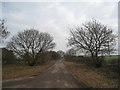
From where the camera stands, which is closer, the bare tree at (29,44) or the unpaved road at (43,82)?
the unpaved road at (43,82)

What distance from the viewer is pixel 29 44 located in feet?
113

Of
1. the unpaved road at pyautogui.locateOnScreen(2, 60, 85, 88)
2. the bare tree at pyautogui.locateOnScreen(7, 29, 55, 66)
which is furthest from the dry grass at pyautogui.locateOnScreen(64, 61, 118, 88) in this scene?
the bare tree at pyautogui.locateOnScreen(7, 29, 55, 66)

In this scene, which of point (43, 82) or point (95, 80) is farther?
point (95, 80)

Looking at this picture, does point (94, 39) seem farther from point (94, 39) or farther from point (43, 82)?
point (43, 82)

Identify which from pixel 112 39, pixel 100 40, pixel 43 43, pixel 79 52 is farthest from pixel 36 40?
pixel 112 39

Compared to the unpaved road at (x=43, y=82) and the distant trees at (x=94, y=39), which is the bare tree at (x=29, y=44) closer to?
the distant trees at (x=94, y=39)

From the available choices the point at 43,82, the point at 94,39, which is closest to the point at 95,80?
the point at 43,82

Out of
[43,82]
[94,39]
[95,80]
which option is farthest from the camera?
[94,39]

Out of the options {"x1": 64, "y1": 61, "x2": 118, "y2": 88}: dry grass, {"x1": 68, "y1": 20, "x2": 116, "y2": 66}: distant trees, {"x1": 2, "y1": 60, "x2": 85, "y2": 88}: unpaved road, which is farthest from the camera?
{"x1": 68, "y1": 20, "x2": 116, "y2": 66}: distant trees

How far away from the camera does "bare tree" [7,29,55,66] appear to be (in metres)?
33.6

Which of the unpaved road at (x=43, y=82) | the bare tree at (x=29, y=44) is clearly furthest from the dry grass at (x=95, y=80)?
the bare tree at (x=29, y=44)

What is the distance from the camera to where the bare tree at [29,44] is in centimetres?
3356

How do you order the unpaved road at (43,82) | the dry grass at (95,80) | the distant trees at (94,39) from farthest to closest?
the distant trees at (94,39) → the unpaved road at (43,82) → the dry grass at (95,80)

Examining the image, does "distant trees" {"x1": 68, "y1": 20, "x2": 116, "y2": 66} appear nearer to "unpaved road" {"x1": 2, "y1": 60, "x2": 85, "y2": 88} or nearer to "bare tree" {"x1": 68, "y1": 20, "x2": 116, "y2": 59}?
"bare tree" {"x1": 68, "y1": 20, "x2": 116, "y2": 59}
